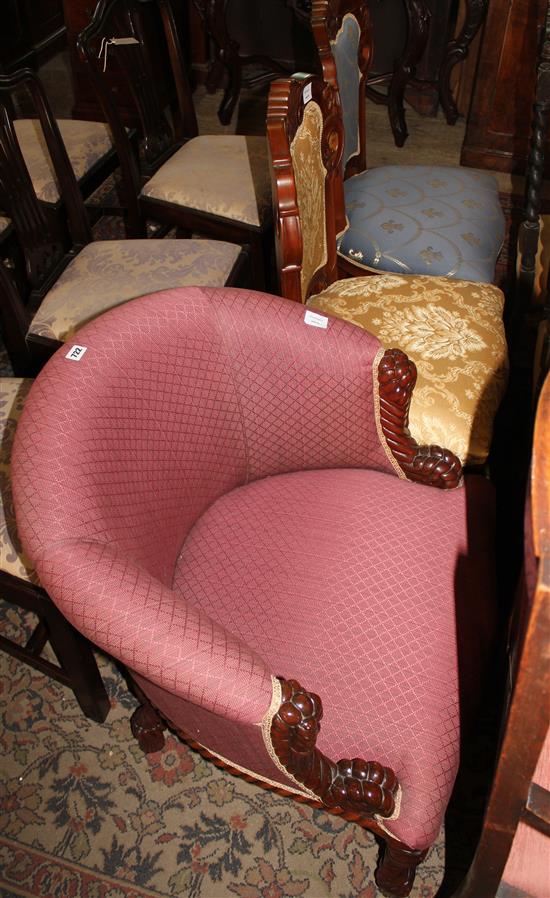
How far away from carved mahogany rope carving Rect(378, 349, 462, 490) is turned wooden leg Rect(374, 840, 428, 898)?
548mm

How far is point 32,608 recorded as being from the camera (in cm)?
131

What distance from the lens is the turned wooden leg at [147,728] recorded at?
142cm

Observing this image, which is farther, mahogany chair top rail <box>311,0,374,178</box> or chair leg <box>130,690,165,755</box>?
mahogany chair top rail <box>311,0,374,178</box>

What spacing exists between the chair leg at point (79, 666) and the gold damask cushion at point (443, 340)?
0.71 m

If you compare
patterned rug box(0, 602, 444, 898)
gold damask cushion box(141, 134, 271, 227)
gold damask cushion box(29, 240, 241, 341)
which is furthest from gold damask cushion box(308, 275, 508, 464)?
patterned rug box(0, 602, 444, 898)

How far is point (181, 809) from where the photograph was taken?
1396 mm

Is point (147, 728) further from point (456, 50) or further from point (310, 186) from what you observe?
point (456, 50)

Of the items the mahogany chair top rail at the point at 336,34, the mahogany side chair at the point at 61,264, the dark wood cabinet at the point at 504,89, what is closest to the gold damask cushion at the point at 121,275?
the mahogany side chair at the point at 61,264

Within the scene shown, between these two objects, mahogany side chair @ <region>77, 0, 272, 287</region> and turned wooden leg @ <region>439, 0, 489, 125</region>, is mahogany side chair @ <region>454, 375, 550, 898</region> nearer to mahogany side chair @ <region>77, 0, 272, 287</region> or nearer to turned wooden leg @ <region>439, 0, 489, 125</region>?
mahogany side chair @ <region>77, 0, 272, 287</region>

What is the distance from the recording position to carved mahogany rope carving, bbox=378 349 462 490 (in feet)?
3.85

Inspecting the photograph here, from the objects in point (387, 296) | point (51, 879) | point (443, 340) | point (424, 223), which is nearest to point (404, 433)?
point (443, 340)

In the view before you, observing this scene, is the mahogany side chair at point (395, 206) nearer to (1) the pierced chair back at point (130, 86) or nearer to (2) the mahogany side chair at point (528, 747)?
(1) the pierced chair back at point (130, 86)

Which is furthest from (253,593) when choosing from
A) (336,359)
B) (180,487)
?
(336,359)

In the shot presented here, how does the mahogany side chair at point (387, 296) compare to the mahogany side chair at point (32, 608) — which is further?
the mahogany side chair at point (387, 296)
